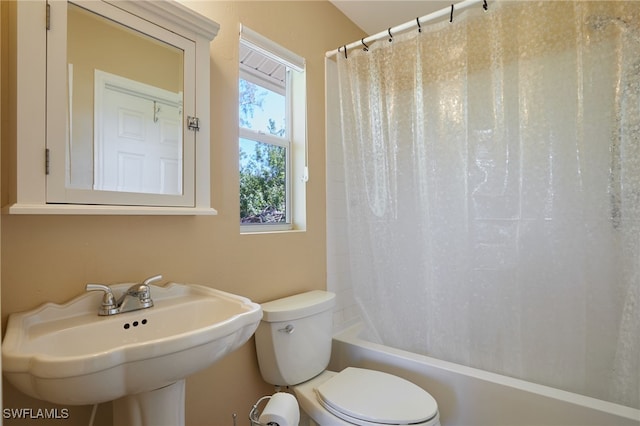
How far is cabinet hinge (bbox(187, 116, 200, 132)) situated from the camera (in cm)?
115

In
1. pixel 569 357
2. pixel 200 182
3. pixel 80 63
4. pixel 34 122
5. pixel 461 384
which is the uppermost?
pixel 80 63

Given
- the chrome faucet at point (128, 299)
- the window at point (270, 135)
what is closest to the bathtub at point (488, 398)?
the window at point (270, 135)

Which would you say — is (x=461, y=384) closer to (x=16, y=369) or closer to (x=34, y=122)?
(x=16, y=369)

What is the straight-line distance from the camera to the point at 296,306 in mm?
1394

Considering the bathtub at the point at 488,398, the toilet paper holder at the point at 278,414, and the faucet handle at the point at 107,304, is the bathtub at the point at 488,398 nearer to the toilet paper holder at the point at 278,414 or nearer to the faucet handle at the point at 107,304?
the toilet paper holder at the point at 278,414

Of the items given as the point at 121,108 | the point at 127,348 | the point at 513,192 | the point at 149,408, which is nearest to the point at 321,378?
the point at 149,408

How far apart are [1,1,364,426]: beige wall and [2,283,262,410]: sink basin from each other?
7 cm

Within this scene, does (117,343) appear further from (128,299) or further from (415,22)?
(415,22)

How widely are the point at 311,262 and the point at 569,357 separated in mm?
1221

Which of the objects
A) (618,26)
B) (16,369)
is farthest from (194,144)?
(618,26)

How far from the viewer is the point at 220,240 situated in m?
1.30

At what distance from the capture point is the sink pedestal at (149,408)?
86 cm

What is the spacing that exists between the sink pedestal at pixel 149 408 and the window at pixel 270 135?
75 cm

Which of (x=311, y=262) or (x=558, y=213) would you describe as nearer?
(x=558, y=213)
